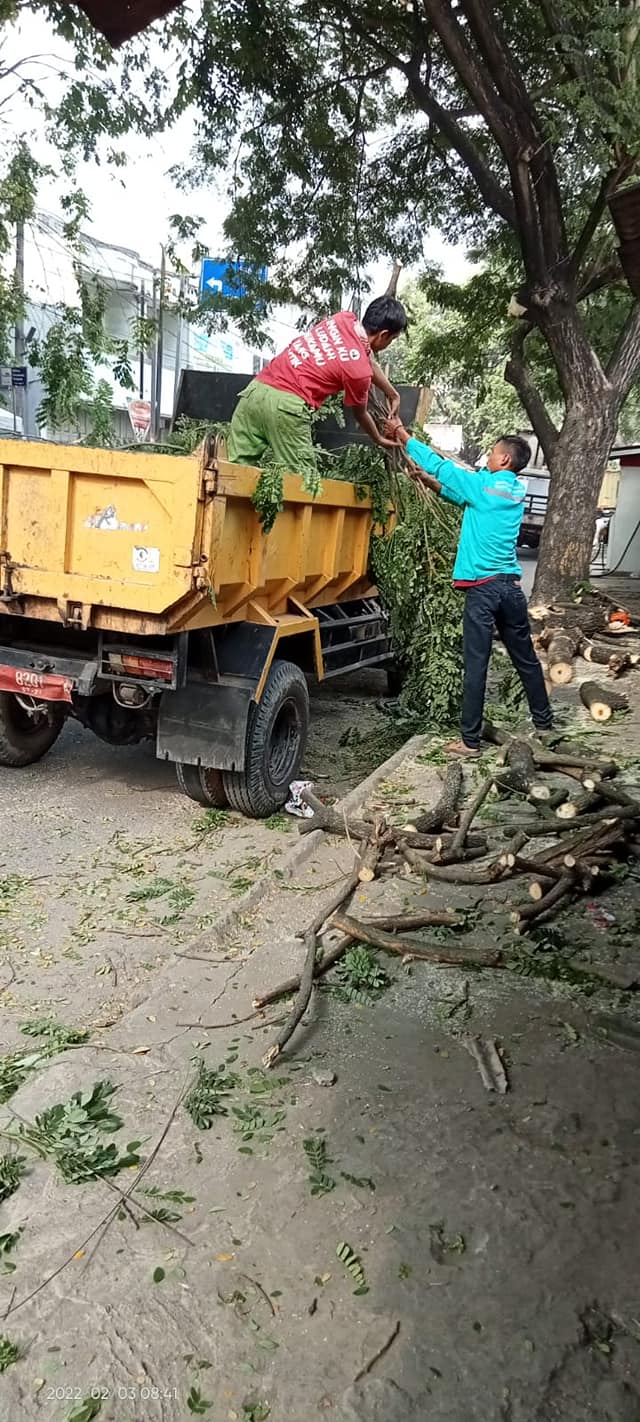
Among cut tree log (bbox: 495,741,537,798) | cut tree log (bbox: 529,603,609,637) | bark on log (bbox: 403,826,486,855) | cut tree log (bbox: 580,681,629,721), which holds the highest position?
cut tree log (bbox: 529,603,609,637)

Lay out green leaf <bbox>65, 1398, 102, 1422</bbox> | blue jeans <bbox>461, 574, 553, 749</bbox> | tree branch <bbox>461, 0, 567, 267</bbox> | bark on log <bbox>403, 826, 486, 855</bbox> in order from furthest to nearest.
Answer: tree branch <bbox>461, 0, 567, 267</bbox> → blue jeans <bbox>461, 574, 553, 749</bbox> → bark on log <bbox>403, 826, 486, 855</bbox> → green leaf <bbox>65, 1398, 102, 1422</bbox>

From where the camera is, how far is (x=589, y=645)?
8.61 meters

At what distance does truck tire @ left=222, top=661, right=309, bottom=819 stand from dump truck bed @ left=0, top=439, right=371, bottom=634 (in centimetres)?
63

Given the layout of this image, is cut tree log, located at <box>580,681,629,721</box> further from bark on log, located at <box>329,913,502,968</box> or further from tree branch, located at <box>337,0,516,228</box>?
tree branch, located at <box>337,0,516,228</box>

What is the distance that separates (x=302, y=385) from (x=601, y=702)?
3.13 meters

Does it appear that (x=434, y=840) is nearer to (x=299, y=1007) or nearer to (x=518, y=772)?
(x=518, y=772)

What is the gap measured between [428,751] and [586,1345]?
468 cm

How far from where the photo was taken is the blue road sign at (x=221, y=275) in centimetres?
1518

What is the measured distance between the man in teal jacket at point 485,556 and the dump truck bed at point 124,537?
4.98 feet

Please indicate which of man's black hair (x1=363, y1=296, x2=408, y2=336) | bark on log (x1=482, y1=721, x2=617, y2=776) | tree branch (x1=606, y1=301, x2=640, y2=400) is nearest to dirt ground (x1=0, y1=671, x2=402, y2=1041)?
bark on log (x1=482, y1=721, x2=617, y2=776)

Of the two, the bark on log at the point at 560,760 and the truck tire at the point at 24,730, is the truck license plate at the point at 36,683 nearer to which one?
the truck tire at the point at 24,730

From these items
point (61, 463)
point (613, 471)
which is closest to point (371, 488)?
point (61, 463)

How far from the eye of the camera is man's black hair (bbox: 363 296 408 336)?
5.97 m

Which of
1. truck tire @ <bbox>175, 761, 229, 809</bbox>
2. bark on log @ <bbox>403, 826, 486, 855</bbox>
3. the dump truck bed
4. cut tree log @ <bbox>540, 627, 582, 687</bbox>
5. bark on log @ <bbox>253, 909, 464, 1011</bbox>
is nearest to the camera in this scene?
bark on log @ <bbox>253, 909, 464, 1011</bbox>
